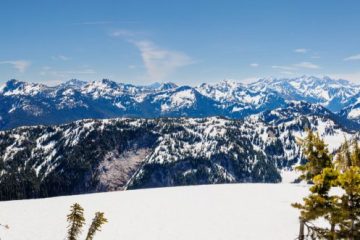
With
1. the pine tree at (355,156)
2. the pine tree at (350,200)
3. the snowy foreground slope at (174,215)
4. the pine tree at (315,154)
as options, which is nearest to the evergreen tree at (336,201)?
the pine tree at (350,200)

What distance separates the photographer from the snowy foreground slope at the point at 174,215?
3503cm

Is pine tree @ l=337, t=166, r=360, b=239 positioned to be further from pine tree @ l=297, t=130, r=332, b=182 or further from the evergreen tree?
pine tree @ l=297, t=130, r=332, b=182

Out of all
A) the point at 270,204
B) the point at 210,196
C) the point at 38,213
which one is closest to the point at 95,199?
the point at 38,213

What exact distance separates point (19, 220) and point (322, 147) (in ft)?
99.5

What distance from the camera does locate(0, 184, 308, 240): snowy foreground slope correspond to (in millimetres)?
35031

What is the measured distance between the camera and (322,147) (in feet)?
83.0

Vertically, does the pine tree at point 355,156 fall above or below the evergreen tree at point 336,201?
above

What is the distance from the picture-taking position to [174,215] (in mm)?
40656

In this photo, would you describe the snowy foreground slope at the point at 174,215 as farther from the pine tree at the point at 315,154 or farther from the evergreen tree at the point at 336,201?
the pine tree at the point at 315,154

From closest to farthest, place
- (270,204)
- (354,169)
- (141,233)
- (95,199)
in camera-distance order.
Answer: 1. (354,169)
2. (141,233)
3. (270,204)
4. (95,199)

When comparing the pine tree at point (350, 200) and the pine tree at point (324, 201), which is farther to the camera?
the pine tree at point (324, 201)

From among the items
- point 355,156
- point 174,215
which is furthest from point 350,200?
point 174,215

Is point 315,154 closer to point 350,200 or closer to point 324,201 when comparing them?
point 324,201

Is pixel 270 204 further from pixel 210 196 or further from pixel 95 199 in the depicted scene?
pixel 95 199
